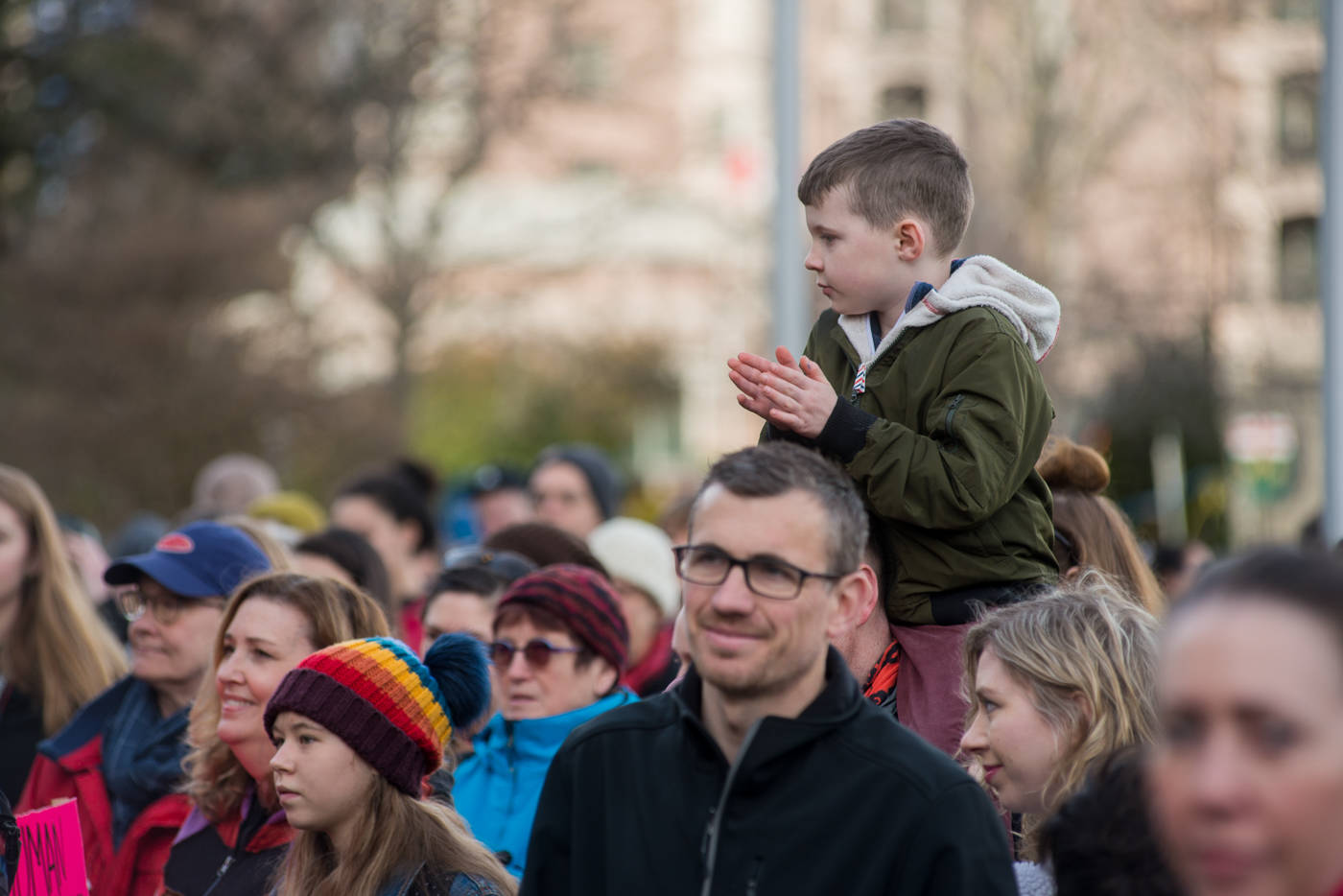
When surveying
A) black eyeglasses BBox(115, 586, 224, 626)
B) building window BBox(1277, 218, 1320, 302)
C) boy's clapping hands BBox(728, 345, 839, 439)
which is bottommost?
building window BBox(1277, 218, 1320, 302)

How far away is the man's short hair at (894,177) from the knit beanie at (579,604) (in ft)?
6.55

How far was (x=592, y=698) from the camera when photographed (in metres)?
5.45

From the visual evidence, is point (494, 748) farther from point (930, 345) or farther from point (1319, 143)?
point (1319, 143)

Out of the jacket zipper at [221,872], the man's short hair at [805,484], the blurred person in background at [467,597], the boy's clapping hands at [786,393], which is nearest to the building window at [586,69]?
the blurred person in background at [467,597]

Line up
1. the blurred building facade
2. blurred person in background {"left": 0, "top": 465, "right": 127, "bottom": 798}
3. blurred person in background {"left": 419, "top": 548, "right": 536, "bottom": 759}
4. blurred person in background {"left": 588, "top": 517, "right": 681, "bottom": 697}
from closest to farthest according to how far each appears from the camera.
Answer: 1. blurred person in background {"left": 0, "top": 465, "right": 127, "bottom": 798}
2. blurred person in background {"left": 419, "top": 548, "right": 536, "bottom": 759}
3. blurred person in background {"left": 588, "top": 517, "right": 681, "bottom": 697}
4. the blurred building facade

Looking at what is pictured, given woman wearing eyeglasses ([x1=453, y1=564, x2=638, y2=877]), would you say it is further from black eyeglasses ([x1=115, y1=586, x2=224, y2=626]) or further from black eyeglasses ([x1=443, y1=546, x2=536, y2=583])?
black eyeglasses ([x1=115, y1=586, x2=224, y2=626])

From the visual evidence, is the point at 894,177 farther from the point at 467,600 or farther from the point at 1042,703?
the point at 467,600

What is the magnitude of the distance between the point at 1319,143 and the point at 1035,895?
21.7 feet

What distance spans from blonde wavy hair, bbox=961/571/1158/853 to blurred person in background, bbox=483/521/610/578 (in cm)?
303

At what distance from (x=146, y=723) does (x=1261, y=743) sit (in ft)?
13.8

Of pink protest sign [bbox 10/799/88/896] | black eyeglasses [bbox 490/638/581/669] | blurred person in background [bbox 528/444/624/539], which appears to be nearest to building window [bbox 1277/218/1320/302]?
blurred person in background [bbox 528/444/624/539]

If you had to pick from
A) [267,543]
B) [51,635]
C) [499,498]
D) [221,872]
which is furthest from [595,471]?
[221,872]

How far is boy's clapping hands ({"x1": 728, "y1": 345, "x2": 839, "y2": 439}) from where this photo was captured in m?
3.50

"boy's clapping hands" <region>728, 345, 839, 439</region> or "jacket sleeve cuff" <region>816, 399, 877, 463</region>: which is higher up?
"boy's clapping hands" <region>728, 345, 839, 439</region>
